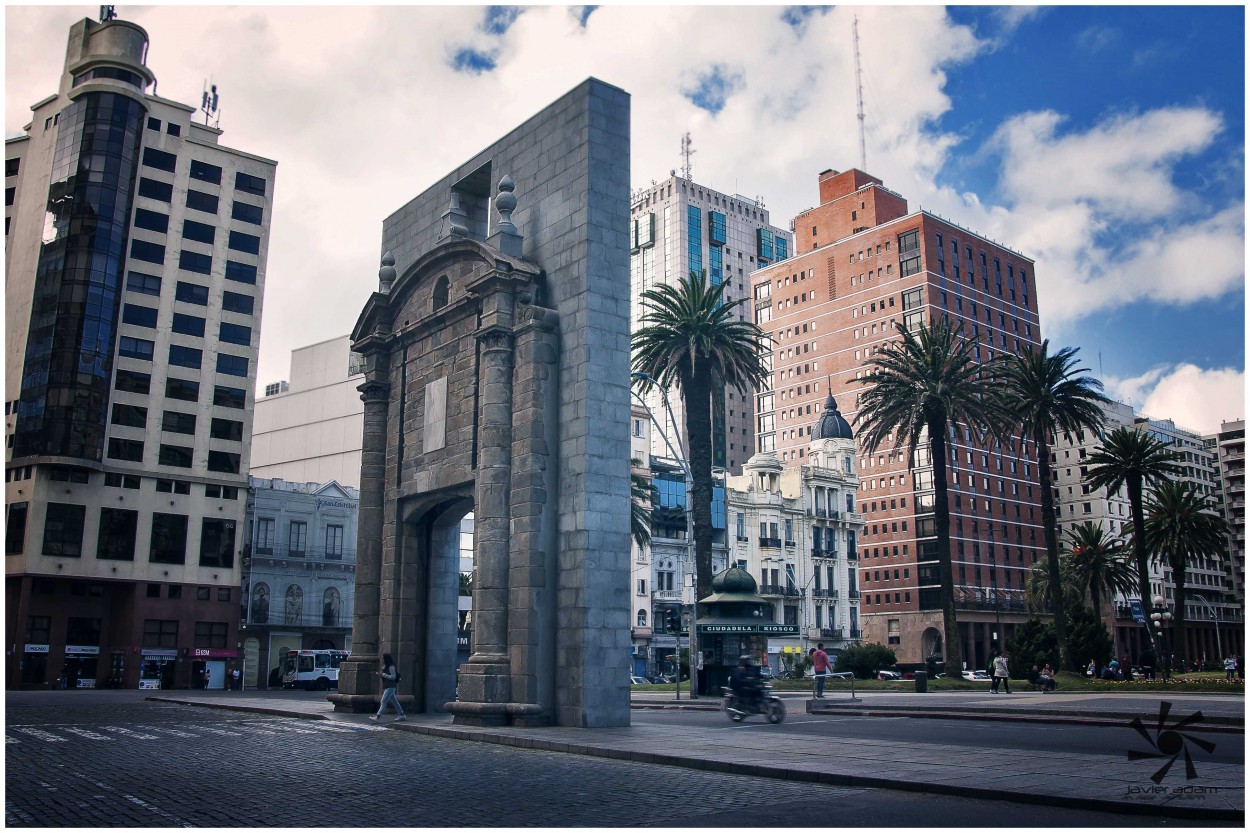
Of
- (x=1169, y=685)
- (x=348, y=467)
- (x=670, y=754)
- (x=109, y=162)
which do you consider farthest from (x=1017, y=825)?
(x=348, y=467)

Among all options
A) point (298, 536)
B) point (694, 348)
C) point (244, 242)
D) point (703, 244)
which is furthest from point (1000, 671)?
point (703, 244)

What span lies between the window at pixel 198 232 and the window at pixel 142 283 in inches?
156

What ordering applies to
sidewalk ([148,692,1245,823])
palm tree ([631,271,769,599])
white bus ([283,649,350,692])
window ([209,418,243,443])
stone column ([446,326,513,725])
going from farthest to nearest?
window ([209,418,243,443]) → white bus ([283,649,350,692]) → palm tree ([631,271,769,599]) → stone column ([446,326,513,725]) → sidewalk ([148,692,1245,823])

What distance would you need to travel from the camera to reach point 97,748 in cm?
1794

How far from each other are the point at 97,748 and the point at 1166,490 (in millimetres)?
69745

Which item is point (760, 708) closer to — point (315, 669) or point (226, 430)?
point (315, 669)

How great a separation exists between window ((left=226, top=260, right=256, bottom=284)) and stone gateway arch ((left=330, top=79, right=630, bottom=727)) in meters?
48.1

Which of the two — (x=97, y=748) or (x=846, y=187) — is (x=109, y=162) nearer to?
(x=97, y=748)

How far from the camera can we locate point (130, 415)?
221ft

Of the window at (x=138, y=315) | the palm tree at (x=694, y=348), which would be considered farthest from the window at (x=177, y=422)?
the palm tree at (x=694, y=348)

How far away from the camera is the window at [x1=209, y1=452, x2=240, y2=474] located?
7081 centimetres

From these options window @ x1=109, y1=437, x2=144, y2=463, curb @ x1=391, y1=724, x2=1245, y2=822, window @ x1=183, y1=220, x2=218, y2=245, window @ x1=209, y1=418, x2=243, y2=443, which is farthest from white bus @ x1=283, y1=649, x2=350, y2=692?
curb @ x1=391, y1=724, x2=1245, y2=822

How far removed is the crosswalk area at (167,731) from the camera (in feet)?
65.7

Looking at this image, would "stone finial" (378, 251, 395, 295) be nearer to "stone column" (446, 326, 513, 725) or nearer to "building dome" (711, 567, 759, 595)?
"stone column" (446, 326, 513, 725)
